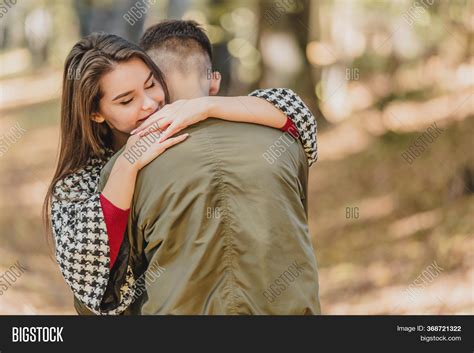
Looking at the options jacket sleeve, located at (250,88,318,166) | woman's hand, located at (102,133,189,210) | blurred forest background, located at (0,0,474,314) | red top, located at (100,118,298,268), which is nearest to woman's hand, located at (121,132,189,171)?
woman's hand, located at (102,133,189,210)

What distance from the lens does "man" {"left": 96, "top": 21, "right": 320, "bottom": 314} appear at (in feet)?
6.47

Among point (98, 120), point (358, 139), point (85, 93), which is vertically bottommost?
point (358, 139)

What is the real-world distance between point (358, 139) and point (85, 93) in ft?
18.0

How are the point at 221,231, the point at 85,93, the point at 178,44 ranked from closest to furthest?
1. the point at 221,231
2. the point at 85,93
3. the point at 178,44

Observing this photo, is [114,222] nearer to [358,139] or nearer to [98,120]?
[98,120]

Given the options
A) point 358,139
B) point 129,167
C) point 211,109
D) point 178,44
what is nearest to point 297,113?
point 211,109

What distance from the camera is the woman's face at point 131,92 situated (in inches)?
91.1

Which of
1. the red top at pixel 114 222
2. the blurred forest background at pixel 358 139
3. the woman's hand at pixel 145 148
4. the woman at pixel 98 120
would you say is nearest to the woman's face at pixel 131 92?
the woman at pixel 98 120

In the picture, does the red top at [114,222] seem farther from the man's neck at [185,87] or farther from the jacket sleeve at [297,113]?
the jacket sleeve at [297,113]

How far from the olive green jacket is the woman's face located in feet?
0.89

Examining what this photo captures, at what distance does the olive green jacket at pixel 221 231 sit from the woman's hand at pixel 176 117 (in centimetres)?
3

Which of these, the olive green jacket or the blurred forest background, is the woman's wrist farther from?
the blurred forest background

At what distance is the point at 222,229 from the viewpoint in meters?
1.98

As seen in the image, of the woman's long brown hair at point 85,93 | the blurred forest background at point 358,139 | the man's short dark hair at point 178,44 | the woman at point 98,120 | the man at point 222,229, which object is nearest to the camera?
the man at point 222,229
